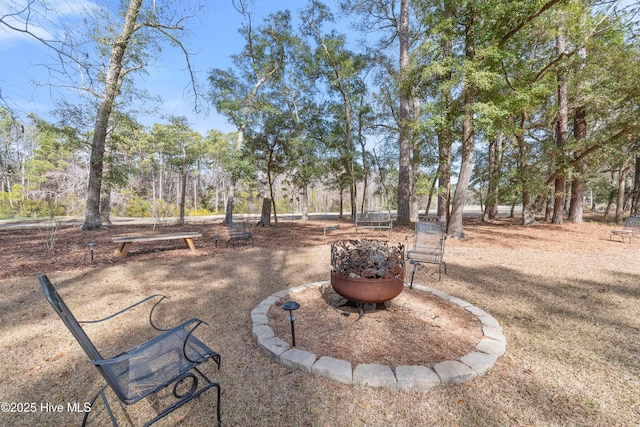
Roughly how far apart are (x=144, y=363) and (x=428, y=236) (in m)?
5.18

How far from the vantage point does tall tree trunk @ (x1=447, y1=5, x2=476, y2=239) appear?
7.08 meters

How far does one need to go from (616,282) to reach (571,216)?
10627 millimetres

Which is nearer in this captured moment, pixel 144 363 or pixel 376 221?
pixel 144 363

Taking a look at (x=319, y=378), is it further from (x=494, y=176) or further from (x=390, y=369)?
(x=494, y=176)

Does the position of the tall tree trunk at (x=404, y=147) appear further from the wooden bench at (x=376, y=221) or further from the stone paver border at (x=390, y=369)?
the stone paver border at (x=390, y=369)

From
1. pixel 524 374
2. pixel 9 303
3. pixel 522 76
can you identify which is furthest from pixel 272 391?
pixel 522 76

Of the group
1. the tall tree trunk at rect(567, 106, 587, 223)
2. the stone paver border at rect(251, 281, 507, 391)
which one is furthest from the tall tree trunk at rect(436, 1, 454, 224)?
the tall tree trunk at rect(567, 106, 587, 223)

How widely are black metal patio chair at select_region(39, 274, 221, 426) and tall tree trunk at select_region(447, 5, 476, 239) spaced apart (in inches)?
317

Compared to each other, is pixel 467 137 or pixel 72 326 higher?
pixel 467 137

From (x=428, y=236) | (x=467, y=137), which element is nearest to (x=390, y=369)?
(x=428, y=236)

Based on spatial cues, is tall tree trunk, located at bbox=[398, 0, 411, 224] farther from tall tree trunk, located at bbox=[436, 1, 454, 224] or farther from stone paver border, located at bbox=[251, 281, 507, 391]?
stone paver border, located at bbox=[251, 281, 507, 391]

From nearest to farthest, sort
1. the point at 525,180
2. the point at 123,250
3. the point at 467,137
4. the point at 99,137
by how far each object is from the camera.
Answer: the point at 123,250 < the point at 467,137 < the point at 99,137 < the point at 525,180

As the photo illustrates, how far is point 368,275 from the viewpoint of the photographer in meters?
2.71

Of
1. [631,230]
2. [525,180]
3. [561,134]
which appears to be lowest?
[631,230]
